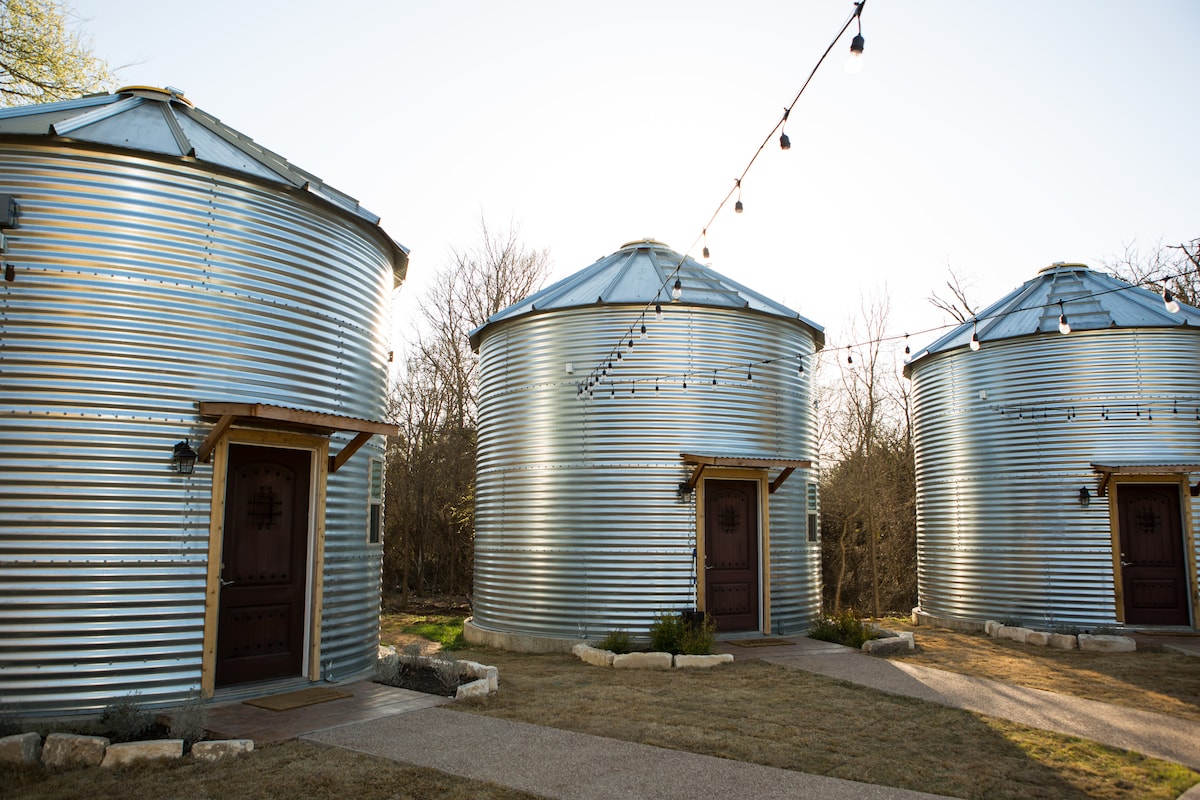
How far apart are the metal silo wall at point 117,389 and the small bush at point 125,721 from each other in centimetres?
27

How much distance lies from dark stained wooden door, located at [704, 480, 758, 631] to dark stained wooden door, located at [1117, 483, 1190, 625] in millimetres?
7335

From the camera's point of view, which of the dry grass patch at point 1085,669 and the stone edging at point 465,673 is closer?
the stone edging at point 465,673

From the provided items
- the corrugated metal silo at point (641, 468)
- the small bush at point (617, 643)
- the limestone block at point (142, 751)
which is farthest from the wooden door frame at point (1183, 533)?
the limestone block at point (142, 751)

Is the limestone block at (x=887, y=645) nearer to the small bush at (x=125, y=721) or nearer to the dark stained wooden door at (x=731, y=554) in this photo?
the dark stained wooden door at (x=731, y=554)

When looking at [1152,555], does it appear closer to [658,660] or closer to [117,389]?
[658,660]

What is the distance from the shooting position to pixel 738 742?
778 centimetres

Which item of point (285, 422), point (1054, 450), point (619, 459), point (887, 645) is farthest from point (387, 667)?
point (1054, 450)

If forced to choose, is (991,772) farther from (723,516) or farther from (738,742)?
(723,516)

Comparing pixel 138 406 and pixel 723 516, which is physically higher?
pixel 138 406

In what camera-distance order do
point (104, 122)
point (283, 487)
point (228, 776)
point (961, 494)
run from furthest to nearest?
point (961, 494)
point (283, 487)
point (104, 122)
point (228, 776)

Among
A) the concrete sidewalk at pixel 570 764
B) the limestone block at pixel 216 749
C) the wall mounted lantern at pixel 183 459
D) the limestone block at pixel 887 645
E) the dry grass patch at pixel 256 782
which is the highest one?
the wall mounted lantern at pixel 183 459

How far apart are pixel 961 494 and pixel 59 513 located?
1628cm

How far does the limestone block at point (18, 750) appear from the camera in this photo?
656cm

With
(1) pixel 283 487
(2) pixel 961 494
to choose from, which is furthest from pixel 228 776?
(2) pixel 961 494
